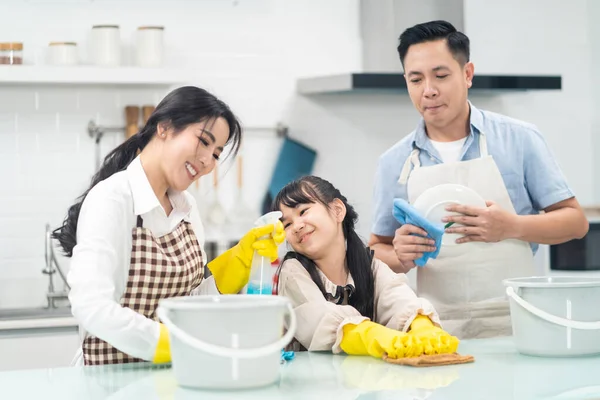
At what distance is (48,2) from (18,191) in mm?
815

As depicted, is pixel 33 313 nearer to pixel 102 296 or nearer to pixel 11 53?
pixel 11 53

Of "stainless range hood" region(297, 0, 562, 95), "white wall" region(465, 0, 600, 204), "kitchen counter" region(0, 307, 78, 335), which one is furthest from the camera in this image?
"white wall" region(465, 0, 600, 204)

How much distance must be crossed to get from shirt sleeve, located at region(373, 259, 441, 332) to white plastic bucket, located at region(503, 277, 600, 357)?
8.9 inches

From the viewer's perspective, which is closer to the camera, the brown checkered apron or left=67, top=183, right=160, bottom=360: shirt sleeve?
left=67, top=183, right=160, bottom=360: shirt sleeve

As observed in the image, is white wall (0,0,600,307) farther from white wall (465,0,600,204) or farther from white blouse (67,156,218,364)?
white blouse (67,156,218,364)

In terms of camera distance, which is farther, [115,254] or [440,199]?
[440,199]

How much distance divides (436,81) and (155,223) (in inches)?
40.2

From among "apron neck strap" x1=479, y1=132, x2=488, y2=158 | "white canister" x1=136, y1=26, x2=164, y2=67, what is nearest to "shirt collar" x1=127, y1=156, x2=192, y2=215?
"apron neck strap" x1=479, y1=132, x2=488, y2=158

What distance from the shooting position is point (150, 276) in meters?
1.89

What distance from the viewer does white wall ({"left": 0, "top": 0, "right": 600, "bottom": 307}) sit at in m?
3.83

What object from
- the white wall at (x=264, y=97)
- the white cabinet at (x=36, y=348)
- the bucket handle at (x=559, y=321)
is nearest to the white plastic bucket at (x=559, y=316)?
the bucket handle at (x=559, y=321)

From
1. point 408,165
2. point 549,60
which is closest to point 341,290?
point 408,165

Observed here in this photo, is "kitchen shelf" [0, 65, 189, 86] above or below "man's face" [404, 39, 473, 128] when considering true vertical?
above

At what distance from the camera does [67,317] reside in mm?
3465
